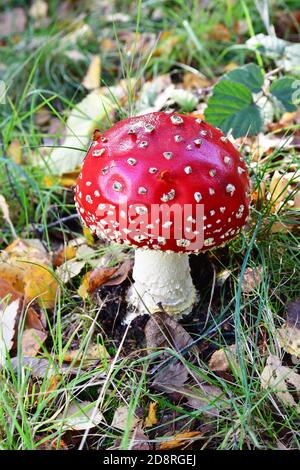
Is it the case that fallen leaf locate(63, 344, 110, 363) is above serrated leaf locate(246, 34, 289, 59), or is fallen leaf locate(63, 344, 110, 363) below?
below

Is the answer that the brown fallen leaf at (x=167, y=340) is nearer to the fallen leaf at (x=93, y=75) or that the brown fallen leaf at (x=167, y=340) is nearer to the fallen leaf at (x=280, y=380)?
the fallen leaf at (x=280, y=380)

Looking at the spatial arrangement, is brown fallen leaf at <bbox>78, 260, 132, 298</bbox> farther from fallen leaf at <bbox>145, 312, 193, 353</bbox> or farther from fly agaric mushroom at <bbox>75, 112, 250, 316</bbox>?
fly agaric mushroom at <bbox>75, 112, 250, 316</bbox>

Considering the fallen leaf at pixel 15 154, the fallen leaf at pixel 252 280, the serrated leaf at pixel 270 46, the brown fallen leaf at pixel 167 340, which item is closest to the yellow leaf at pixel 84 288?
the brown fallen leaf at pixel 167 340

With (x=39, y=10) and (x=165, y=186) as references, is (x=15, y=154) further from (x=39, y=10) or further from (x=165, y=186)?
(x=39, y=10)

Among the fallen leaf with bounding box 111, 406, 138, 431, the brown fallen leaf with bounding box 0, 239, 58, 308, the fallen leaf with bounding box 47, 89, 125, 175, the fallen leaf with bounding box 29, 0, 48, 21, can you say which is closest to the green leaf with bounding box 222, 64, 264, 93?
the fallen leaf with bounding box 47, 89, 125, 175

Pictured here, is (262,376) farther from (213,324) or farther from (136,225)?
(136,225)
